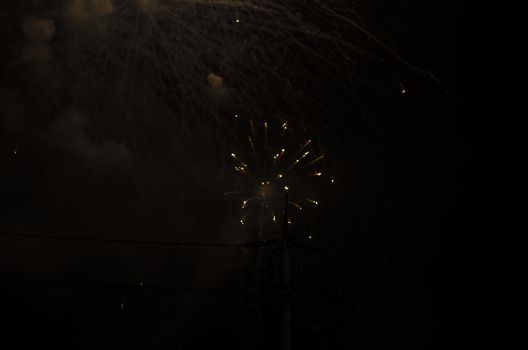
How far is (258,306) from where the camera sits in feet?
42.7

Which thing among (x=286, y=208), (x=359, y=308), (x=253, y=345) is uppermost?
(x=286, y=208)

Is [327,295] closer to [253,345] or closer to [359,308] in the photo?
[359,308]

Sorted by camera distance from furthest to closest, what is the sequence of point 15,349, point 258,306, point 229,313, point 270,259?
point 15,349, point 270,259, point 258,306, point 229,313

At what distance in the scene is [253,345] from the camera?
40.5 feet

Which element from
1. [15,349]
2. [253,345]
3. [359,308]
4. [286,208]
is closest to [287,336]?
[253,345]

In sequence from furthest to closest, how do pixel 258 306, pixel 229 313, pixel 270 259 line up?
1. pixel 270 259
2. pixel 258 306
3. pixel 229 313

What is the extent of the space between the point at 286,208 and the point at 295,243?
36.1 inches

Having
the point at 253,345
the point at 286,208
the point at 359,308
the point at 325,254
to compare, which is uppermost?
the point at 286,208

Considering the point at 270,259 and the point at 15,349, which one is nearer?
the point at 270,259

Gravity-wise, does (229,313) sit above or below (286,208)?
below

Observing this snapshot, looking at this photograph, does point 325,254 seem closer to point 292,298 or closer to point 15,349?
point 292,298

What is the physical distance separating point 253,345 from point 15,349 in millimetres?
46898

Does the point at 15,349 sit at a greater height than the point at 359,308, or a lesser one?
greater

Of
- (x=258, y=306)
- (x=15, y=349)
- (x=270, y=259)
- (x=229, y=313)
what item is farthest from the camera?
(x=15, y=349)
